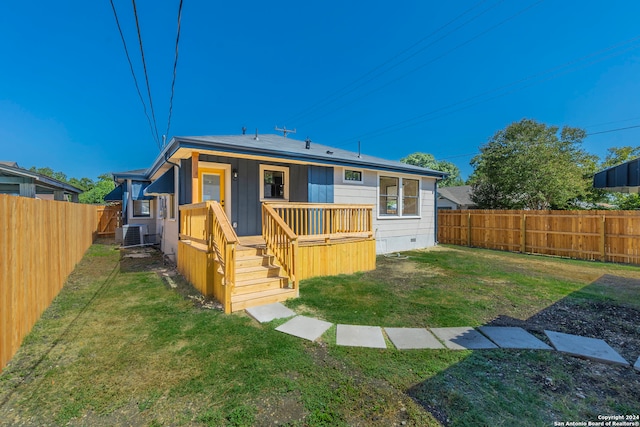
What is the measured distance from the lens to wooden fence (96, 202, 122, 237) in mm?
15703

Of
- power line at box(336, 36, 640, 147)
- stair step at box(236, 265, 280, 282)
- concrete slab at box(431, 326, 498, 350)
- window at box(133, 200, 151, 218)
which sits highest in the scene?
power line at box(336, 36, 640, 147)

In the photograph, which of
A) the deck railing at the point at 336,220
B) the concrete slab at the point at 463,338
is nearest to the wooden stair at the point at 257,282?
the deck railing at the point at 336,220

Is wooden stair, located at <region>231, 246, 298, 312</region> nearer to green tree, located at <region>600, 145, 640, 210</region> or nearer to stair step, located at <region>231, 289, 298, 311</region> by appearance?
stair step, located at <region>231, 289, 298, 311</region>

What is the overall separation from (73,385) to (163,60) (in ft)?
32.8

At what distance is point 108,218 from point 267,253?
51.0 ft

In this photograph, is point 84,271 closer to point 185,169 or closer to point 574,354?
point 185,169

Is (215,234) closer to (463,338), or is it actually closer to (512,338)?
(463,338)

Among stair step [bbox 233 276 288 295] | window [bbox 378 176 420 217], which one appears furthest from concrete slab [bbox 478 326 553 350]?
window [bbox 378 176 420 217]

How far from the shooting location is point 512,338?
10.7 ft

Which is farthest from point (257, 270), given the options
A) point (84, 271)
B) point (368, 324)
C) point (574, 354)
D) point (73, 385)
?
point (84, 271)

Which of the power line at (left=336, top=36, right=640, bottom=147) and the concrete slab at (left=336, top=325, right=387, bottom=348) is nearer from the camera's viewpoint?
the concrete slab at (left=336, top=325, right=387, bottom=348)

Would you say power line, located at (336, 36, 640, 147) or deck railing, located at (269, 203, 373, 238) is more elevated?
power line, located at (336, 36, 640, 147)

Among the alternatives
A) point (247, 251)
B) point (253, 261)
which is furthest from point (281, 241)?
point (247, 251)

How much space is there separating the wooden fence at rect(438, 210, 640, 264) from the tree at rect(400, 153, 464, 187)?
1134 inches
